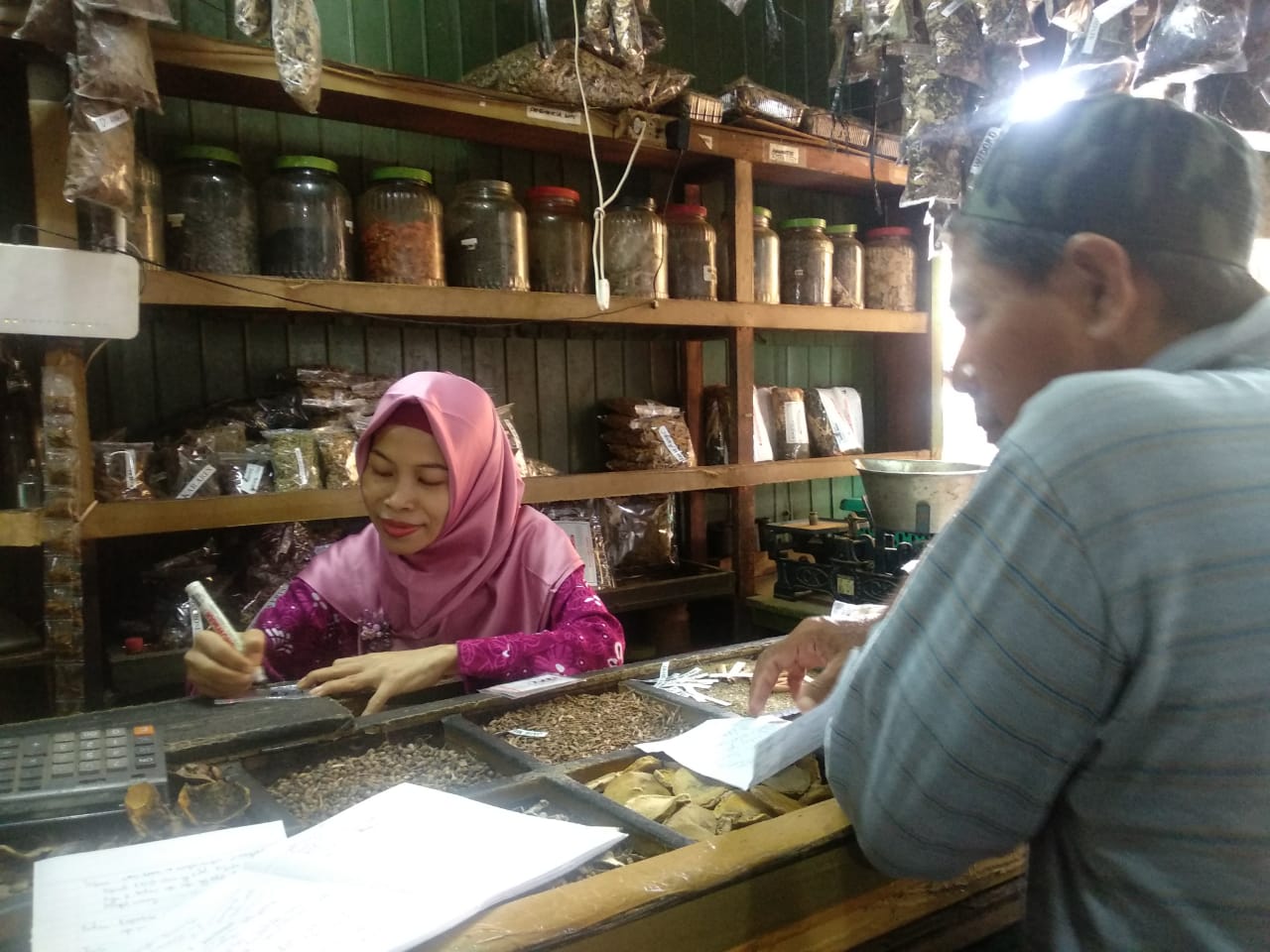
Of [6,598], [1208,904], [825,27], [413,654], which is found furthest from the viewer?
[825,27]

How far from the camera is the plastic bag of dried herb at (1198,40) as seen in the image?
4.33ft

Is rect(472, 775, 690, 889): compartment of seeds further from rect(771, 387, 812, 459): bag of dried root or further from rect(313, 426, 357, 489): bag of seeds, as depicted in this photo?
rect(771, 387, 812, 459): bag of dried root

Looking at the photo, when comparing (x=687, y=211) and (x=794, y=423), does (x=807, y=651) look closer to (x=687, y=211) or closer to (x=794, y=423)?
(x=687, y=211)

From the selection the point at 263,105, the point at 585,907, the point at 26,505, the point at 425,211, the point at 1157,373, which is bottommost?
the point at 585,907

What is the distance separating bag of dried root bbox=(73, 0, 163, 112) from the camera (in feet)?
4.16

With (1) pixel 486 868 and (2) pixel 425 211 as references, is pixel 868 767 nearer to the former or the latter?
(1) pixel 486 868

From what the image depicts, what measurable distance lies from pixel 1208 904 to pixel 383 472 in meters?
1.27

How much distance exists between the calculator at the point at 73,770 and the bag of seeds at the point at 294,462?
2.90 feet

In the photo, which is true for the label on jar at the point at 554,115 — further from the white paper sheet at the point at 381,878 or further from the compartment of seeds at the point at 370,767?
the white paper sheet at the point at 381,878

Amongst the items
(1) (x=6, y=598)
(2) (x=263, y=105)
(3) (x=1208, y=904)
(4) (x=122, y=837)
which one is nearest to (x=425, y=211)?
(2) (x=263, y=105)

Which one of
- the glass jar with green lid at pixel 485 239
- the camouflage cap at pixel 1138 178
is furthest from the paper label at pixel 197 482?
the camouflage cap at pixel 1138 178

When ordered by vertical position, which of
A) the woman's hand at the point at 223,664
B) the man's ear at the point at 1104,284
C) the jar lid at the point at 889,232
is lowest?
the woman's hand at the point at 223,664

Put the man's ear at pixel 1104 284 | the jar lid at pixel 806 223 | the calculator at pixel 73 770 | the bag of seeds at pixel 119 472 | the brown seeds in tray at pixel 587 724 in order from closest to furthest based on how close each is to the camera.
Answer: the man's ear at pixel 1104 284
the calculator at pixel 73 770
the brown seeds in tray at pixel 587 724
the bag of seeds at pixel 119 472
the jar lid at pixel 806 223

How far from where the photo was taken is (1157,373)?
1.82 feet
